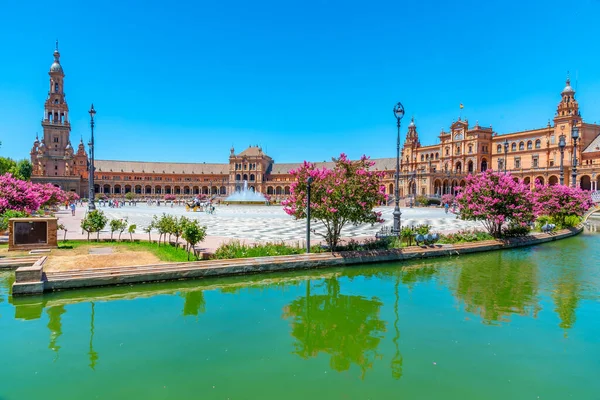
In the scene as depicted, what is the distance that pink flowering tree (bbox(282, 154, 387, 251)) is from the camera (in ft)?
49.3

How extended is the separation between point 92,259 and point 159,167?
347ft

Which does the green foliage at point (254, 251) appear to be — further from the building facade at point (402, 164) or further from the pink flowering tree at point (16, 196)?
the building facade at point (402, 164)

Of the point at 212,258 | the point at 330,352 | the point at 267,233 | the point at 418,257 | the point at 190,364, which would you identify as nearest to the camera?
the point at 190,364

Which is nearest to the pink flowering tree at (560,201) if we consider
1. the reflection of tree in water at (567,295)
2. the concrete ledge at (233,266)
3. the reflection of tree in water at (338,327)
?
the concrete ledge at (233,266)

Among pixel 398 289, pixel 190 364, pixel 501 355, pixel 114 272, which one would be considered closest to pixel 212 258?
Answer: pixel 114 272

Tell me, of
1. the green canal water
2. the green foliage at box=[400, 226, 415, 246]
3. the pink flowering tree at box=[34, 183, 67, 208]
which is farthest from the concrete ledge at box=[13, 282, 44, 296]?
the green foliage at box=[400, 226, 415, 246]

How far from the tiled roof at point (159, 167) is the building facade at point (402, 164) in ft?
0.84

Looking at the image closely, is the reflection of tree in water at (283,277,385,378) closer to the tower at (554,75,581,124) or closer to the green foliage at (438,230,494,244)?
the green foliage at (438,230,494,244)

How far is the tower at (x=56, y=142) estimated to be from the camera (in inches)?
3602

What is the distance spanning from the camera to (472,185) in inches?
816

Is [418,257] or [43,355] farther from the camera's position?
[418,257]

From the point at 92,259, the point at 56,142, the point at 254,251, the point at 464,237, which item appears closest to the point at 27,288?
the point at 92,259

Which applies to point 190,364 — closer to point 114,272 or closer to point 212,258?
point 114,272

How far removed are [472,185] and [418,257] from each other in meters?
6.46
